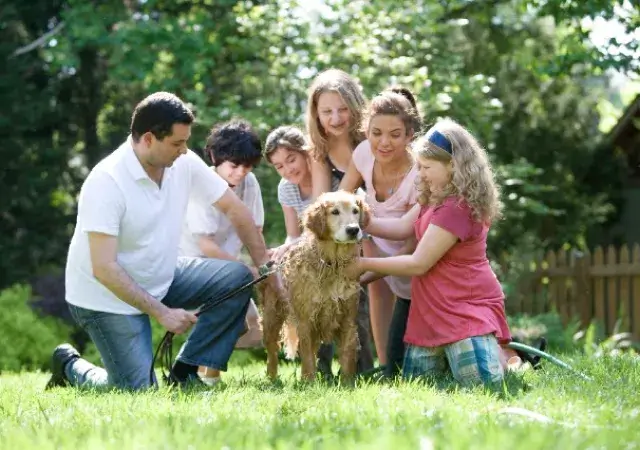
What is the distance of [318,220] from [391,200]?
68 cm

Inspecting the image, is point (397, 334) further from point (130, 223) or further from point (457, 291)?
point (130, 223)

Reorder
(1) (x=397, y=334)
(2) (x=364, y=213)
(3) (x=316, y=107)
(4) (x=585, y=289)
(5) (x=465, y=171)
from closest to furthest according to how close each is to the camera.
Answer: (5) (x=465, y=171) → (2) (x=364, y=213) → (1) (x=397, y=334) → (3) (x=316, y=107) → (4) (x=585, y=289)

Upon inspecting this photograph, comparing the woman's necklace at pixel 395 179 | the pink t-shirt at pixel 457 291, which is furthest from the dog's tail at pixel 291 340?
the woman's necklace at pixel 395 179

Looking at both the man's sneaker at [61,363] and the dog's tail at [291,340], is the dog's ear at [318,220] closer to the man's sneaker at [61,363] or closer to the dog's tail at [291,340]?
the dog's tail at [291,340]

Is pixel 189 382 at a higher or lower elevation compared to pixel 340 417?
lower

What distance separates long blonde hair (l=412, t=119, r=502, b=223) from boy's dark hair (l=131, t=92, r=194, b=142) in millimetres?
1443

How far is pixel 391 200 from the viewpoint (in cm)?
638

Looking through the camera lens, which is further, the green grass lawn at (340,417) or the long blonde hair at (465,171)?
the long blonde hair at (465,171)

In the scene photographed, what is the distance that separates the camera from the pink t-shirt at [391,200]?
20.8 ft

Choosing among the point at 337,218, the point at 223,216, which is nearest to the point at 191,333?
the point at 223,216

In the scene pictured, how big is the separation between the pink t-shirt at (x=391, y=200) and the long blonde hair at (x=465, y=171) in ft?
1.54

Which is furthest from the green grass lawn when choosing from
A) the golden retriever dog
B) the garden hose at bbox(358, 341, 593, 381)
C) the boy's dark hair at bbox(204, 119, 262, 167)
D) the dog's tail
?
the boy's dark hair at bbox(204, 119, 262, 167)

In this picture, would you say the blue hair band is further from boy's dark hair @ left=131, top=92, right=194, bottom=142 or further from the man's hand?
the man's hand

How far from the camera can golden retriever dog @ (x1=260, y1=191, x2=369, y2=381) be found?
5.87 meters
